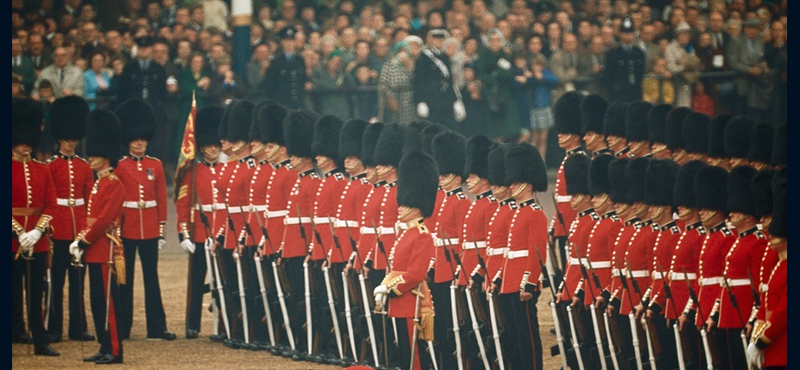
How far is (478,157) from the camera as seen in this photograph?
32.1 ft

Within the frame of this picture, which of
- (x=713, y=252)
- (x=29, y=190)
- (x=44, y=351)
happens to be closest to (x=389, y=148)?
(x=29, y=190)

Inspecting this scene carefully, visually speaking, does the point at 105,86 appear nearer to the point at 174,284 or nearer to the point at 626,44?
the point at 174,284

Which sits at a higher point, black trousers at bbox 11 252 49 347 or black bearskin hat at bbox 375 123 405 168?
black bearskin hat at bbox 375 123 405 168

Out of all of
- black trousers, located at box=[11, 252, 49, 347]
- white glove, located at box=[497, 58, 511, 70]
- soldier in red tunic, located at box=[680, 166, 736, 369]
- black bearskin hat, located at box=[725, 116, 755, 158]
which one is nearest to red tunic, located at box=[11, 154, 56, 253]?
black trousers, located at box=[11, 252, 49, 347]

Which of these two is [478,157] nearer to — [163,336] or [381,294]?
[381,294]

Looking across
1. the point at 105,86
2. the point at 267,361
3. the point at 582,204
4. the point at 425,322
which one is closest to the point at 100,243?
the point at 267,361

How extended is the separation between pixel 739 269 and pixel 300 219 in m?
3.69

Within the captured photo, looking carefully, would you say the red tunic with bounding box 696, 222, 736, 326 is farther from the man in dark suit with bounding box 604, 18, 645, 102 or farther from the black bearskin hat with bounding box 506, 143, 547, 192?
the man in dark suit with bounding box 604, 18, 645, 102

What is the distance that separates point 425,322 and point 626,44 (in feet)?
26.4

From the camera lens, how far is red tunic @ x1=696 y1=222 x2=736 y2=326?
26.1 feet

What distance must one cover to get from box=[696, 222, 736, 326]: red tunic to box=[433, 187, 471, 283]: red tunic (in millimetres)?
1853

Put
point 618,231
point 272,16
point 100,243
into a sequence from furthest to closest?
1. point 272,16
2. point 100,243
3. point 618,231

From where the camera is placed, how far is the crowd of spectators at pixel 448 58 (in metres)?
16.1

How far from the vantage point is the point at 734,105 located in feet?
53.4
